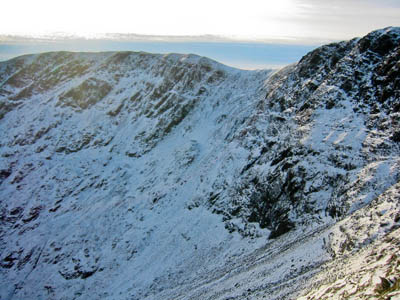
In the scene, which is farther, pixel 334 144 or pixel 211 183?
pixel 211 183

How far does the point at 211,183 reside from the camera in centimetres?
4438

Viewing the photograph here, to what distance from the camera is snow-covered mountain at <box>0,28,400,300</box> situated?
23594 mm

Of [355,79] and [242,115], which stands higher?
[355,79]

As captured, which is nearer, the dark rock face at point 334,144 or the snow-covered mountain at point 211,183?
the snow-covered mountain at point 211,183

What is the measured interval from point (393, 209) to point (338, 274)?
783 centimetres

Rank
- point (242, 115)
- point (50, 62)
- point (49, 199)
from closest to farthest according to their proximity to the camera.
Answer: point (242, 115), point (49, 199), point (50, 62)

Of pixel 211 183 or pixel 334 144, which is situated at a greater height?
pixel 334 144

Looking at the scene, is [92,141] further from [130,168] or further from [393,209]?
[393,209]

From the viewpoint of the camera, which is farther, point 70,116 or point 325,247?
point 70,116

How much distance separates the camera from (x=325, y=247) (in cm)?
2278

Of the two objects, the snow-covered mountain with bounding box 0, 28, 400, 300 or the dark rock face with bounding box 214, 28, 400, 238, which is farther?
the dark rock face with bounding box 214, 28, 400, 238

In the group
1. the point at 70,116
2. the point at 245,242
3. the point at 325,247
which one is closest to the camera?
the point at 325,247

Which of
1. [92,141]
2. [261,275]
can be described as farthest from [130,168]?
[261,275]

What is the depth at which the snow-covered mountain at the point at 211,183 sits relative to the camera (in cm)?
2359
